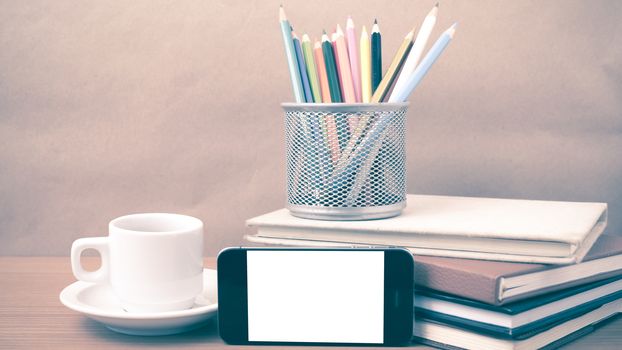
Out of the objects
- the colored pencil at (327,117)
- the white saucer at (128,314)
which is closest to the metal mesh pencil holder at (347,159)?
the colored pencil at (327,117)

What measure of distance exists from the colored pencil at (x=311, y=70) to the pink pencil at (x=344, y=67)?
2 cm

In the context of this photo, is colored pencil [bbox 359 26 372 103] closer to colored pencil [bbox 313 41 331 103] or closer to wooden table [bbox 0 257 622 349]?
colored pencil [bbox 313 41 331 103]

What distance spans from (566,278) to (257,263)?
0.20 m

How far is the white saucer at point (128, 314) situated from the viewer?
1.48ft

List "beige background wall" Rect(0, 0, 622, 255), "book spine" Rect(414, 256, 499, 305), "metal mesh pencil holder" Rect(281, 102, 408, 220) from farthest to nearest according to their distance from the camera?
"beige background wall" Rect(0, 0, 622, 255) → "metal mesh pencil holder" Rect(281, 102, 408, 220) → "book spine" Rect(414, 256, 499, 305)

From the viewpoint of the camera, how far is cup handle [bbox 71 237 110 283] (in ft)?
1.64

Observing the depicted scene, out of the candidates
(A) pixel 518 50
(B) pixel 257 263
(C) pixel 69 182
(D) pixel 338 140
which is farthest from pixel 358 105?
(C) pixel 69 182

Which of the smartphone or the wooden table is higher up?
the smartphone

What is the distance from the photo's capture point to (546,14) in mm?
671

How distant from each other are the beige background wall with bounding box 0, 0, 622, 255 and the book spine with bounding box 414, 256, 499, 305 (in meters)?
0.25

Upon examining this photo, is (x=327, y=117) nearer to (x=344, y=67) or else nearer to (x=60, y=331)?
(x=344, y=67)

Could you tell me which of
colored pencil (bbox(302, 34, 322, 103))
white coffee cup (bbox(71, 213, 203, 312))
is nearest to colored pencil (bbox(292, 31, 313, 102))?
colored pencil (bbox(302, 34, 322, 103))

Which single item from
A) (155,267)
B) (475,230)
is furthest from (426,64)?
(155,267)

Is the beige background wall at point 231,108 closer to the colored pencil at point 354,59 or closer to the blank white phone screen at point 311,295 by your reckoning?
the colored pencil at point 354,59
